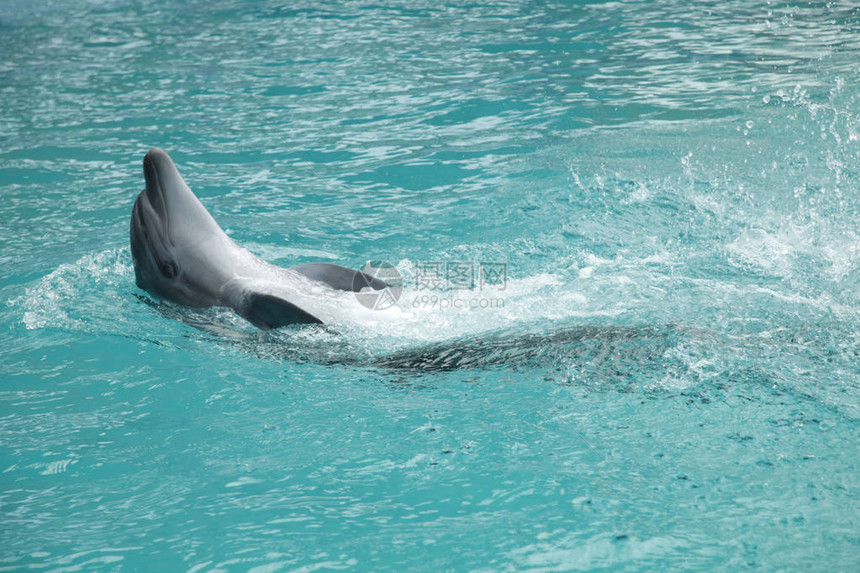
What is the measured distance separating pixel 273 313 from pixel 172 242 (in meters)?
0.87

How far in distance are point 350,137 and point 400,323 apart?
4.84 metres

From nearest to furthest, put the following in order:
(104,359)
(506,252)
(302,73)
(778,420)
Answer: (778,420), (104,359), (506,252), (302,73)

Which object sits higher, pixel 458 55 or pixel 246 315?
pixel 458 55

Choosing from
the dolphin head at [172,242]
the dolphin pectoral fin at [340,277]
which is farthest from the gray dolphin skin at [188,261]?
the dolphin pectoral fin at [340,277]

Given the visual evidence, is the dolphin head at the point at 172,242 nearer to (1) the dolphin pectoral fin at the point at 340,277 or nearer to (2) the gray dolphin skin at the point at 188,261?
(2) the gray dolphin skin at the point at 188,261

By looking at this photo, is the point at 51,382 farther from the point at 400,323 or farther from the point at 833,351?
the point at 833,351

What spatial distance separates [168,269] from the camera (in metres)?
4.81

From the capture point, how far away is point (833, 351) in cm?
408

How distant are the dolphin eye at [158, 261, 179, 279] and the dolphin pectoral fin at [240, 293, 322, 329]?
0.57 metres

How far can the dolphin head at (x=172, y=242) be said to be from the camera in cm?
478

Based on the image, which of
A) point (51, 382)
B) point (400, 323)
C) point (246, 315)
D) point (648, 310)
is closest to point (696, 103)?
point (648, 310)

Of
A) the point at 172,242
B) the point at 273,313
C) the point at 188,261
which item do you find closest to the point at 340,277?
the point at 273,313

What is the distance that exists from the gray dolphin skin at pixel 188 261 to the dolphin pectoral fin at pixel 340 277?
4.0 inches

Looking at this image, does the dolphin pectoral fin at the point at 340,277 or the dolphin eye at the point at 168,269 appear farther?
the dolphin pectoral fin at the point at 340,277
